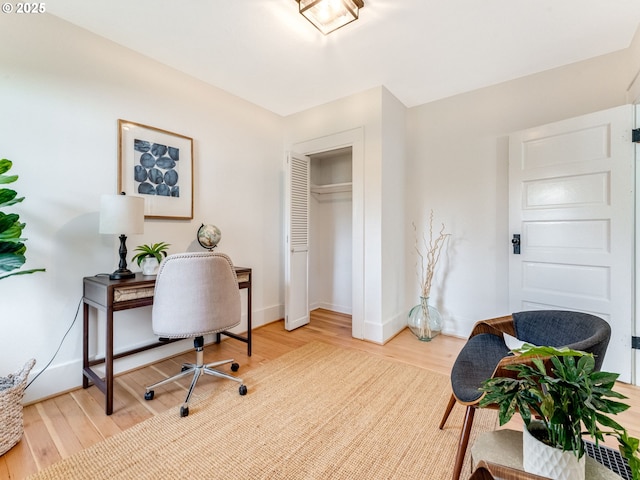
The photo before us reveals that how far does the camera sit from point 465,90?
9.59 feet

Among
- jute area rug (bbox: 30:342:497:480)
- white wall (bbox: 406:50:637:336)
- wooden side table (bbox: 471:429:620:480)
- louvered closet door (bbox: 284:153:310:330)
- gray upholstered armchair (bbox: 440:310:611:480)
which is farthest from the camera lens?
louvered closet door (bbox: 284:153:310:330)

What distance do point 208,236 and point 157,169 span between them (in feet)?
2.27

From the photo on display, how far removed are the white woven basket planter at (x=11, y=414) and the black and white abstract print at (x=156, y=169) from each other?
1420mm

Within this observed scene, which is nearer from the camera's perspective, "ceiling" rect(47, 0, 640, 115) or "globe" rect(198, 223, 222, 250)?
"ceiling" rect(47, 0, 640, 115)

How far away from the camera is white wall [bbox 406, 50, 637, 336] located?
247 cm

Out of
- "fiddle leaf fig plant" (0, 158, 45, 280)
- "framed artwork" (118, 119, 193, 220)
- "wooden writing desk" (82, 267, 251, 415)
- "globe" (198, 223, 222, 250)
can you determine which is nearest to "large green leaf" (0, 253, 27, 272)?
"fiddle leaf fig plant" (0, 158, 45, 280)

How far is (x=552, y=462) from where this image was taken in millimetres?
725

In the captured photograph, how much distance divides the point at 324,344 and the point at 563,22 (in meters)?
3.13

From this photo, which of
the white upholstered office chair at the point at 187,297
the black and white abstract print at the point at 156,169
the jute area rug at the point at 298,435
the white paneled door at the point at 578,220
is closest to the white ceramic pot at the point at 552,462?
the jute area rug at the point at 298,435

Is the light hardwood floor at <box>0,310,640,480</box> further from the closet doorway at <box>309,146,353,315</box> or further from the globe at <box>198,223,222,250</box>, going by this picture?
the globe at <box>198,223,222,250</box>

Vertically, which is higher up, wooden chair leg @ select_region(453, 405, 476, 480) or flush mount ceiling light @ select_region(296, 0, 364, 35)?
flush mount ceiling light @ select_region(296, 0, 364, 35)

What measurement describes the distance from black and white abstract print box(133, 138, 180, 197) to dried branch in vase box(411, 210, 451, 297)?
Answer: 8.32 feet

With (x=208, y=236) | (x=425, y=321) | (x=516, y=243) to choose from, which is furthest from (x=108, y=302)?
(x=516, y=243)

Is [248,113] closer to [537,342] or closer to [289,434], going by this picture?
[289,434]
